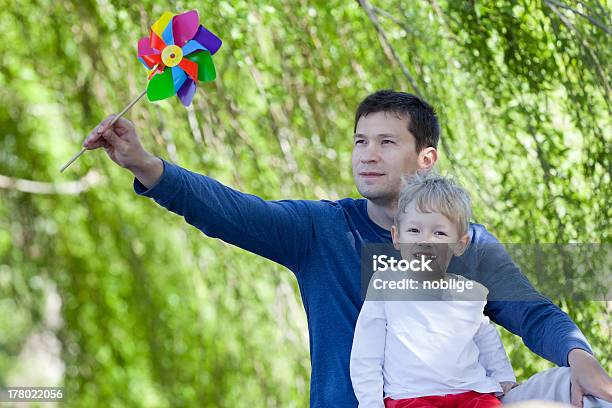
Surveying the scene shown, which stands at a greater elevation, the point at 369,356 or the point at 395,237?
the point at 395,237

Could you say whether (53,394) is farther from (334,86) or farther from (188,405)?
(334,86)

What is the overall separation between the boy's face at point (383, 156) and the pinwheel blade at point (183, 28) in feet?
1.19

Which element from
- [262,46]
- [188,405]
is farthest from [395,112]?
[188,405]

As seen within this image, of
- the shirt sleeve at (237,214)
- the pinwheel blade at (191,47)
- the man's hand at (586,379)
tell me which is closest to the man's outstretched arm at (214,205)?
the shirt sleeve at (237,214)

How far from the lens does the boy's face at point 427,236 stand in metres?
1.82

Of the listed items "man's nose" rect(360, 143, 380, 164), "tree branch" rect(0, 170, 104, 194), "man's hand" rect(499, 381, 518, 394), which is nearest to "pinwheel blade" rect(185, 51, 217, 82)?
"man's nose" rect(360, 143, 380, 164)

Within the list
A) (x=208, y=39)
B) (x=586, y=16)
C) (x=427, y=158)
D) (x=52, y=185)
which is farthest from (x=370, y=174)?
(x=52, y=185)

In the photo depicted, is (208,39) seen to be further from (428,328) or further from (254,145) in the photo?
(254,145)

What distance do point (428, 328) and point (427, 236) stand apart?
148 millimetres

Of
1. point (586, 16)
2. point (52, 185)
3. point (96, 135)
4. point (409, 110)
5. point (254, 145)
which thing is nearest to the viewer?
point (96, 135)

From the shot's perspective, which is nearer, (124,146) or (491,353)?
(124,146)

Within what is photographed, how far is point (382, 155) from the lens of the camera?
2000 millimetres

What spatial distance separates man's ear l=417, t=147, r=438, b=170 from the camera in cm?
206

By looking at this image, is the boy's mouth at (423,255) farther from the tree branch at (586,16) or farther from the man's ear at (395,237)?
the tree branch at (586,16)
